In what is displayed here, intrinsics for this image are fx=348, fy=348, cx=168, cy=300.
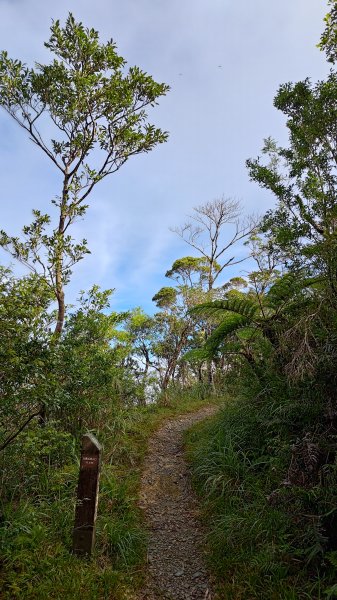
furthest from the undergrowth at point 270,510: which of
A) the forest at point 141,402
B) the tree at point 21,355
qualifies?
the tree at point 21,355

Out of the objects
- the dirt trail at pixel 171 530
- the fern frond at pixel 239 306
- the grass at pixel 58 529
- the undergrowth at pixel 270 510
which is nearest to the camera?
the undergrowth at pixel 270 510

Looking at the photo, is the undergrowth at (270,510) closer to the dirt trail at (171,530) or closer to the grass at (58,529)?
the dirt trail at (171,530)

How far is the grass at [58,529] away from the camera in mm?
2928

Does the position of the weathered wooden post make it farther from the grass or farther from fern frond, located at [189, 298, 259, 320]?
fern frond, located at [189, 298, 259, 320]

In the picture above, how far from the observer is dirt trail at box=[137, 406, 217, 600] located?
11.0 feet

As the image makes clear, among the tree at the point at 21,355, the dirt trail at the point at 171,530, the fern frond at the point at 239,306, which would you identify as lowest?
the dirt trail at the point at 171,530

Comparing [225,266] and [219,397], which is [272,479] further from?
[225,266]

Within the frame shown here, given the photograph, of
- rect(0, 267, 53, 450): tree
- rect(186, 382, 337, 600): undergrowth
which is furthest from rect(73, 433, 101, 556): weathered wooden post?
rect(186, 382, 337, 600): undergrowth

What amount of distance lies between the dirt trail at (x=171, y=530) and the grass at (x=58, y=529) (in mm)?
158

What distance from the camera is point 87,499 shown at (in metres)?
3.54

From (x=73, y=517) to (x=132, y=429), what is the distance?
10.9 ft

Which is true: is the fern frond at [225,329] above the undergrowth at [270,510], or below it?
above

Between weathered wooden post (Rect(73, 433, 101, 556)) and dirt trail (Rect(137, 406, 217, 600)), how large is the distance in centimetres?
71

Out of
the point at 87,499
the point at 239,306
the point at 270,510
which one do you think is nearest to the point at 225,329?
the point at 239,306
